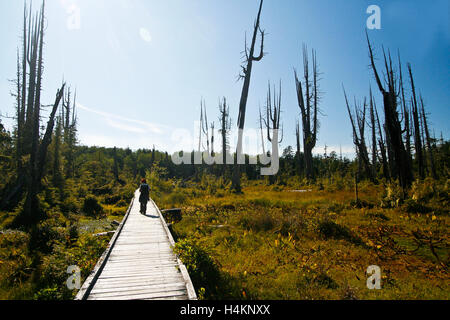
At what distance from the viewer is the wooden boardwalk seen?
3.61m

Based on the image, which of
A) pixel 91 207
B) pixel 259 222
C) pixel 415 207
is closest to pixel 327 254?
pixel 259 222

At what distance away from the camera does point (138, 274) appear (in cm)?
438

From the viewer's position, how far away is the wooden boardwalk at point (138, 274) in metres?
3.61

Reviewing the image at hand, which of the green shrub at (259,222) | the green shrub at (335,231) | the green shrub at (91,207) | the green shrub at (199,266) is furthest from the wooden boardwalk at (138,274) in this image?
the green shrub at (91,207)

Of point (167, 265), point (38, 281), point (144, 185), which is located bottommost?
point (38, 281)

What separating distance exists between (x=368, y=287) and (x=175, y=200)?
13.0 metres

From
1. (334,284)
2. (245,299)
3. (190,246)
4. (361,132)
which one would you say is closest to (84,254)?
(190,246)

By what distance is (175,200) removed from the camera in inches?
616

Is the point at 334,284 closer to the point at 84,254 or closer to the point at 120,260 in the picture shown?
the point at 120,260

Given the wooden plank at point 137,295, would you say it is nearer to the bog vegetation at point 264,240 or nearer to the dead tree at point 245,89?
the bog vegetation at point 264,240

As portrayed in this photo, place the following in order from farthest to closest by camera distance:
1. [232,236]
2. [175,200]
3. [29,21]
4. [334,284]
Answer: [29,21] < [175,200] < [232,236] < [334,284]

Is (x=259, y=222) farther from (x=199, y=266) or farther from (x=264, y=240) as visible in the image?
(x=199, y=266)

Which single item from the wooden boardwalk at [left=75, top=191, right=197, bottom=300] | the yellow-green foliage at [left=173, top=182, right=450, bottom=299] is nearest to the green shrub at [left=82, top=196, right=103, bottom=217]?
the yellow-green foliage at [left=173, top=182, right=450, bottom=299]

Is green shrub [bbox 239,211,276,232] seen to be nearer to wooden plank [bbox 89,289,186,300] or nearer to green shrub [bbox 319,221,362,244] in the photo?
green shrub [bbox 319,221,362,244]
